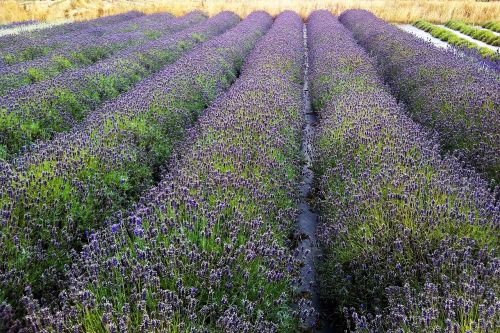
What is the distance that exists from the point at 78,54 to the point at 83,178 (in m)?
7.29

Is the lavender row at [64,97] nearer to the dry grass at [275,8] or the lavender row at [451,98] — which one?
the lavender row at [451,98]

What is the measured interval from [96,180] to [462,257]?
2.97 m

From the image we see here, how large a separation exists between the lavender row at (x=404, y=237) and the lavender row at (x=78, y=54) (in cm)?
546

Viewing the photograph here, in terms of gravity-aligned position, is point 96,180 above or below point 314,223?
above

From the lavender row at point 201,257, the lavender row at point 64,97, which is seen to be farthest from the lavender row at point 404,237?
the lavender row at point 64,97

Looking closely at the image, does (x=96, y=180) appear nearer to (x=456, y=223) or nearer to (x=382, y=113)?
(x=456, y=223)

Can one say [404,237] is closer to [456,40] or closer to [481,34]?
[456,40]

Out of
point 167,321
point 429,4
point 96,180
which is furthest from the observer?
point 429,4

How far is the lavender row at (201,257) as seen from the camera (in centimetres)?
217

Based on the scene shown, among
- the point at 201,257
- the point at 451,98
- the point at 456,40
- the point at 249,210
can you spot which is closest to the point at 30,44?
the point at 451,98

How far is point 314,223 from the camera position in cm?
485

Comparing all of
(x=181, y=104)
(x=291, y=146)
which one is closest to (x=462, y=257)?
(x=291, y=146)

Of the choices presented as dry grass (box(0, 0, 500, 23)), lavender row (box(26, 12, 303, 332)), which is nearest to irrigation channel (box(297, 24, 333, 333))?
lavender row (box(26, 12, 303, 332))

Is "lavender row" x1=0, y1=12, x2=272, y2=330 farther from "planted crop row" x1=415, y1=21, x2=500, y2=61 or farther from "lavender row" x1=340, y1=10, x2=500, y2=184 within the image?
"planted crop row" x1=415, y1=21, x2=500, y2=61
